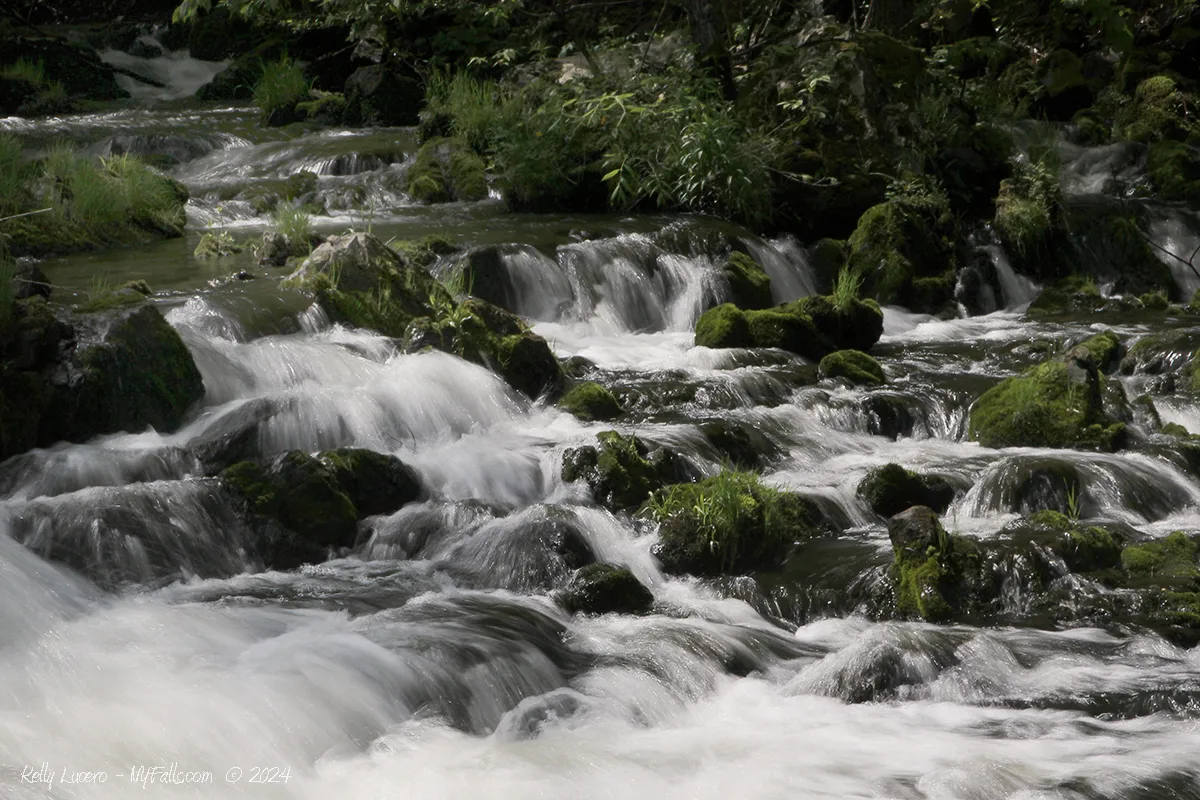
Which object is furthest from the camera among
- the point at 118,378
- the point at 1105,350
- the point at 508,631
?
the point at 1105,350

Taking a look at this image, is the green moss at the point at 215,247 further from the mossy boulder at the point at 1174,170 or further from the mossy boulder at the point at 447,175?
the mossy boulder at the point at 1174,170

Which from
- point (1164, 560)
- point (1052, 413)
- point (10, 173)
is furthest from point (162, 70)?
point (1164, 560)

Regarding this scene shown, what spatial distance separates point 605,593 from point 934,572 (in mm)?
1551

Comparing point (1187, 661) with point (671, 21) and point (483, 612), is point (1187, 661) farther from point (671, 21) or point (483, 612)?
point (671, 21)

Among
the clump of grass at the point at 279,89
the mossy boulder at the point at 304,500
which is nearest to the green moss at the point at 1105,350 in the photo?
the mossy boulder at the point at 304,500

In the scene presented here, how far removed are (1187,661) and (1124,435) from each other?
116 inches

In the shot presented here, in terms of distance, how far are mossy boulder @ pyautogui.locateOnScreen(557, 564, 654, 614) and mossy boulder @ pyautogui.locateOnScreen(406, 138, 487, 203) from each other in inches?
345

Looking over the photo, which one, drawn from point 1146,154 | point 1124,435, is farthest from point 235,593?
point 1146,154

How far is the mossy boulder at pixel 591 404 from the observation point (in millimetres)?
8477

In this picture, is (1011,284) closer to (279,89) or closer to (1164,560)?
(1164,560)

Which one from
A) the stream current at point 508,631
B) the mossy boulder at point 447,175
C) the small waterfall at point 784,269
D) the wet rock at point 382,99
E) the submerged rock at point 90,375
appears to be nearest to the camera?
the stream current at point 508,631

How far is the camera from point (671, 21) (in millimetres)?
18922

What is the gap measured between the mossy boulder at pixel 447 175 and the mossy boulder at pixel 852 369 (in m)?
5.89

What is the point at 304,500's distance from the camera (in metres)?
6.48
